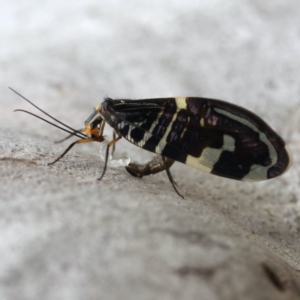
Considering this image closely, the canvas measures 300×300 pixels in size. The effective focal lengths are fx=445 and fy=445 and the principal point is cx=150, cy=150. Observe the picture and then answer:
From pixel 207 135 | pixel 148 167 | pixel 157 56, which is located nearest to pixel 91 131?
pixel 148 167

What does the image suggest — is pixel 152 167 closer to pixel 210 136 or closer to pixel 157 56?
pixel 210 136

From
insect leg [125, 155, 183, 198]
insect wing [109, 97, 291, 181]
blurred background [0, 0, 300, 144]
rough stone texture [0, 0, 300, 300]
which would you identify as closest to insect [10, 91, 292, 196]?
insect wing [109, 97, 291, 181]

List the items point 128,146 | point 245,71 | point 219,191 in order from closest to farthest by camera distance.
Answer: point 219,191 < point 128,146 < point 245,71

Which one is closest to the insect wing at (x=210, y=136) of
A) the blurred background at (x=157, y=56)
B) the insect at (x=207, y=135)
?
the insect at (x=207, y=135)

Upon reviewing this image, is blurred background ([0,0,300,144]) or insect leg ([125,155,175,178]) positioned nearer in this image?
insect leg ([125,155,175,178])

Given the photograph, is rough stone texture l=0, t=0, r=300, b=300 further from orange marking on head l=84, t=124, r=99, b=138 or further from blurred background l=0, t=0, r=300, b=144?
orange marking on head l=84, t=124, r=99, b=138

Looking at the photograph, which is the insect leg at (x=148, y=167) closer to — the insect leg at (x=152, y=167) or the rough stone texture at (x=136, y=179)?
the insect leg at (x=152, y=167)

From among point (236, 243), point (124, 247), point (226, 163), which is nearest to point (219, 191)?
point (226, 163)

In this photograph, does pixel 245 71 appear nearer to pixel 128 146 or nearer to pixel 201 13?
pixel 201 13
